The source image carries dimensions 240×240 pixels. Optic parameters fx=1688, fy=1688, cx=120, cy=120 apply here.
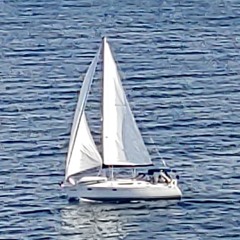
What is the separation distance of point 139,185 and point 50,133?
17171 millimetres

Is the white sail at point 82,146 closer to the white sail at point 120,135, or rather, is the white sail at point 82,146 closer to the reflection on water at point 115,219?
the white sail at point 120,135

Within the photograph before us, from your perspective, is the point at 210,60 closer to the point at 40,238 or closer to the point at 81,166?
the point at 81,166

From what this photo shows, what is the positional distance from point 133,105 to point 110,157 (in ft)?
65.1

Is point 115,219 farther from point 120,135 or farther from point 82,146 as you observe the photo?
point 120,135

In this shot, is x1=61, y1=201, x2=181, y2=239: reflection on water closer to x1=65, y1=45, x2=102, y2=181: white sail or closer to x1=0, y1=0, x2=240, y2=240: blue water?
x1=0, y1=0, x2=240, y2=240: blue water

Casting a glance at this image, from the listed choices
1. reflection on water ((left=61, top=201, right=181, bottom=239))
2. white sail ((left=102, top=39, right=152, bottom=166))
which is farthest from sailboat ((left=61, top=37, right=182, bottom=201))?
reflection on water ((left=61, top=201, right=181, bottom=239))

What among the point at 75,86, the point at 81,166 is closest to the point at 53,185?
the point at 81,166

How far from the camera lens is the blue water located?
128000 millimetres

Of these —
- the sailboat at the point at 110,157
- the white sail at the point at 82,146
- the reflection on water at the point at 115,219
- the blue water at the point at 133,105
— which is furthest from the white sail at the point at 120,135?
the reflection on water at the point at 115,219

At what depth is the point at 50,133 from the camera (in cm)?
14750

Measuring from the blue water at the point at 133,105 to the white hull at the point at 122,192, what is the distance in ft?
2.26

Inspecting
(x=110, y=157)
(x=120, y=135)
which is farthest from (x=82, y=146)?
(x=120, y=135)

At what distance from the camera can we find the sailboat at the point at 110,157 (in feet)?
434

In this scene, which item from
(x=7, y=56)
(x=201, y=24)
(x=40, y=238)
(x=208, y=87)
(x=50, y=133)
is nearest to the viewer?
(x=40, y=238)
